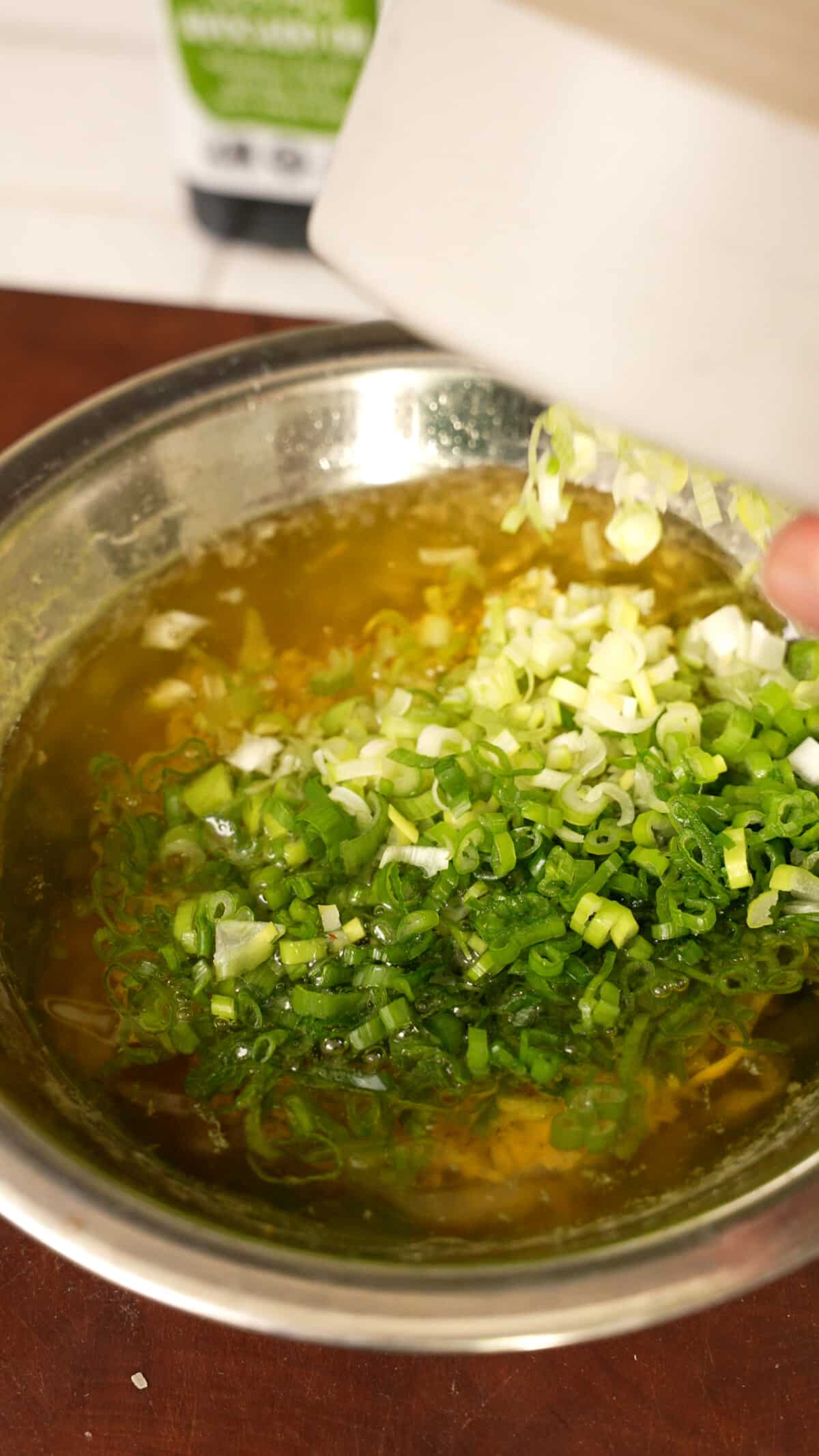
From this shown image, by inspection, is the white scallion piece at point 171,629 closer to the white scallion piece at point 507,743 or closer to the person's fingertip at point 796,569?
the white scallion piece at point 507,743

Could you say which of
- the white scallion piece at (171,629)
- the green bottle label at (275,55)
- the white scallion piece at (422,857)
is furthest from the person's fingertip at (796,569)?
the green bottle label at (275,55)

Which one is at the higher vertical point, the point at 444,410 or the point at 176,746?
the point at 444,410

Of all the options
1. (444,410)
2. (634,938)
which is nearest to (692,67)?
(634,938)

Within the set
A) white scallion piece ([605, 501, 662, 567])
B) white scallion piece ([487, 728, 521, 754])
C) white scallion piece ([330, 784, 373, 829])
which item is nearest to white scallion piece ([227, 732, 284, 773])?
white scallion piece ([330, 784, 373, 829])

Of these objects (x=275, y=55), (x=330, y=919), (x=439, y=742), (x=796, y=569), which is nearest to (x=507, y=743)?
(x=439, y=742)

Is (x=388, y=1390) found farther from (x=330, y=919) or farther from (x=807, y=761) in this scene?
(x=807, y=761)

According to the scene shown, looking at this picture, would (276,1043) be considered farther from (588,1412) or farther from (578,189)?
(578,189)

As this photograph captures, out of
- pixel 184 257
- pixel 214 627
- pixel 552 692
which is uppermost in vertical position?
pixel 552 692
